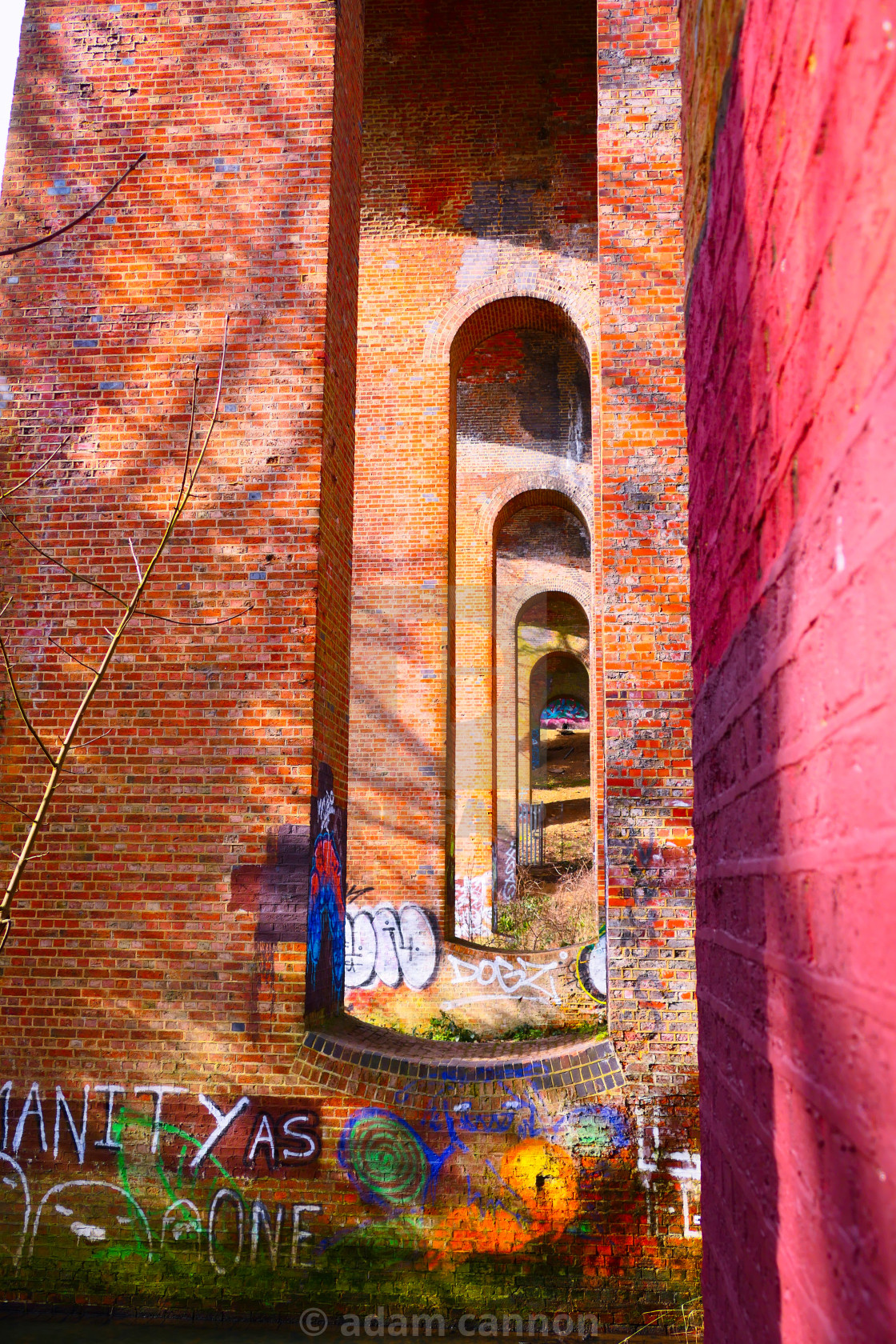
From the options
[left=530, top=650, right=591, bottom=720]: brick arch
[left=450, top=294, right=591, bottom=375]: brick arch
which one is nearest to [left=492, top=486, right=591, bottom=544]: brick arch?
[left=450, top=294, right=591, bottom=375]: brick arch

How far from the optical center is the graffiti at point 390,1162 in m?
4.79

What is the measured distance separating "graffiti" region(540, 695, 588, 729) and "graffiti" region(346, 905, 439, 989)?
18599 millimetres

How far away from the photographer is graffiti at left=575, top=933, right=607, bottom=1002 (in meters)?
8.86

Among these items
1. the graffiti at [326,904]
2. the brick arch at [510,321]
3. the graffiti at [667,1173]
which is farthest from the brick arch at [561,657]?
the graffiti at [667,1173]

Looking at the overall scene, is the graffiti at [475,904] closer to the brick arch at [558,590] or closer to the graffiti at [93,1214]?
the brick arch at [558,590]

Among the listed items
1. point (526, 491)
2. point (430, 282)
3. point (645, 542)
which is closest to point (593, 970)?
point (645, 542)

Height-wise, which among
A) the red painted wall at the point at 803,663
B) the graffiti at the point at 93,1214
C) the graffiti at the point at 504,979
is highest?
the red painted wall at the point at 803,663

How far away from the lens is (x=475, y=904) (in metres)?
13.6

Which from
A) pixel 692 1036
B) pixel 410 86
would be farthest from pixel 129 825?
pixel 410 86

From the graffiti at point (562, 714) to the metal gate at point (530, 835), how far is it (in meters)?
2.58

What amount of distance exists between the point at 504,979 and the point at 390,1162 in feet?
15.6

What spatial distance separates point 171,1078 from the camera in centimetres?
500

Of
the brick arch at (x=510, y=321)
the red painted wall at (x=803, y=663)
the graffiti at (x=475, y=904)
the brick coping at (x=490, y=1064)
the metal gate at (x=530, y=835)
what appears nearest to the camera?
the red painted wall at (x=803, y=663)

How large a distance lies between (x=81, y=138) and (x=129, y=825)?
4084mm
